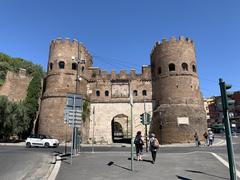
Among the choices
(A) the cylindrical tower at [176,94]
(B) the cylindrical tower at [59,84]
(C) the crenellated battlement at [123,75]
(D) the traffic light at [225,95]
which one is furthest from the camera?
(C) the crenellated battlement at [123,75]

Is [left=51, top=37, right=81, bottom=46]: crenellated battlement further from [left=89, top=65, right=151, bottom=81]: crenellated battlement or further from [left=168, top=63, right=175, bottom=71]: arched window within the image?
[left=168, top=63, right=175, bottom=71]: arched window

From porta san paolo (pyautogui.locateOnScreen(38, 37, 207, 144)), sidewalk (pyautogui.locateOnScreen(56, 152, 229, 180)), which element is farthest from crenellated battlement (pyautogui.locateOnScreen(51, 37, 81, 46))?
sidewalk (pyautogui.locateOnScreen(56, 152, 229, 180))

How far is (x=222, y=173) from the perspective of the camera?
29.0ft

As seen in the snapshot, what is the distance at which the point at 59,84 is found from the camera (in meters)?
32.0

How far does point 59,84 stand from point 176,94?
15.0m

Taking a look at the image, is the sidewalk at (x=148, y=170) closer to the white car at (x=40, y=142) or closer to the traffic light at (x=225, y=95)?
the traffic light at (x=225, y=95)

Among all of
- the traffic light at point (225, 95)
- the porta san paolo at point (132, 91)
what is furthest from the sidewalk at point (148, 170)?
the porta san paolo at point (132, 91)

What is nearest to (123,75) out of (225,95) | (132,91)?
(132,91)

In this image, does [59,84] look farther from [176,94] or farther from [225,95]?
[225,95]

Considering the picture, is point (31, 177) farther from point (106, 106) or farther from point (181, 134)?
point (106, 106)

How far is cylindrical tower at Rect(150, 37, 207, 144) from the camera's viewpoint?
94.7 ft

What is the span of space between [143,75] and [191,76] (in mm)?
6576

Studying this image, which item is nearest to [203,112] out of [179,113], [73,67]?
[179,113]

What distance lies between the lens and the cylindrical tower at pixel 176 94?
28875 mm
